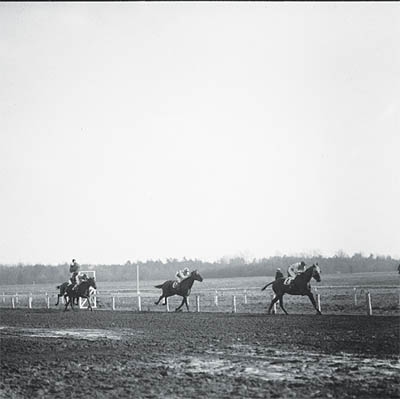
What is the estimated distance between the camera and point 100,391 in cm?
760

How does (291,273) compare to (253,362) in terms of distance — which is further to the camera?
(291,273)

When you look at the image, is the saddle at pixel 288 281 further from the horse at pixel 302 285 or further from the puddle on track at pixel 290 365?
the puddle on track at pixel 290 365

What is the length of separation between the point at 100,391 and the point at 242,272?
115 metres

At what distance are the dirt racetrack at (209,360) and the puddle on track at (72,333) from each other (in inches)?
1.1

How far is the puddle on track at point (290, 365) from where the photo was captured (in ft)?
Result: 27.2

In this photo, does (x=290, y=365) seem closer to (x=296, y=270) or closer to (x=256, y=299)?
(x=296, y=270)

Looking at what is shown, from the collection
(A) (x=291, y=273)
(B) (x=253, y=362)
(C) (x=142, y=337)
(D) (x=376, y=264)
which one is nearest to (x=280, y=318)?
(A) (x=291, y=273)

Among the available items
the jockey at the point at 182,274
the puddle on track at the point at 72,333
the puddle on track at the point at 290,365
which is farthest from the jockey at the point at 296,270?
the puddle on track at the point at 290,365

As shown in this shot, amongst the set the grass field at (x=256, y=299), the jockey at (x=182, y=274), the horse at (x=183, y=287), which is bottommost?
the grass field at (x=256, y=299)

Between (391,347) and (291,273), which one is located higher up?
(291,273)

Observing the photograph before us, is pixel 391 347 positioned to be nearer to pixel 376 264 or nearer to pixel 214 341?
pixel 214 341

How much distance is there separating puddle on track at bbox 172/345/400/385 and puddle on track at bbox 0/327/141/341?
14.4 ft

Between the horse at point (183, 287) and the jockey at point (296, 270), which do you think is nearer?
the jockey at point (296, 270)

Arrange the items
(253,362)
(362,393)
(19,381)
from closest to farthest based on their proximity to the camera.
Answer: (362,393)
(19,381)
(253,362)
